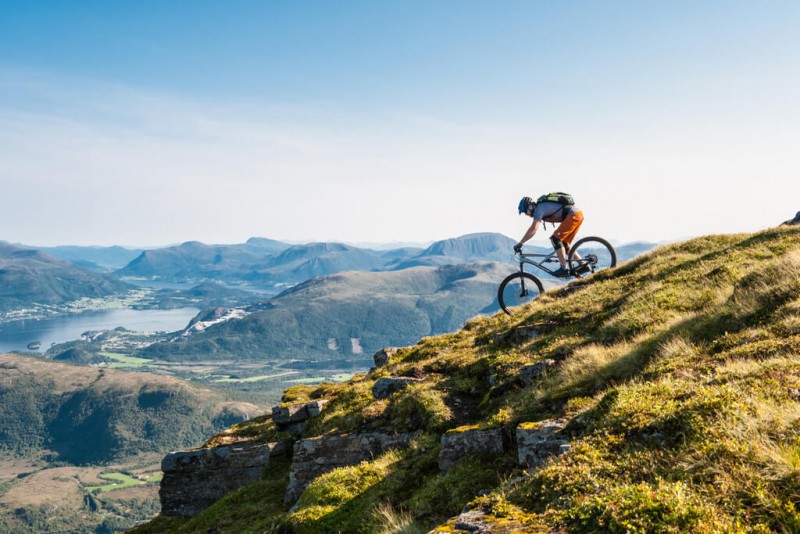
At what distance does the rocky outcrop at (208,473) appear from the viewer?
1875 cm

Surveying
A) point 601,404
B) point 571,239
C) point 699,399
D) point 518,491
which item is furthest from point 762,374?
point 571,239

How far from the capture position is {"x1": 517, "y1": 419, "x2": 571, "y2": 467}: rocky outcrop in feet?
25.9

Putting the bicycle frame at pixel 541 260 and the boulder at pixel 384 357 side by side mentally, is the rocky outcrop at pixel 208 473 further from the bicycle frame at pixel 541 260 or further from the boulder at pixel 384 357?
the bicycle frame at pixel 541 260

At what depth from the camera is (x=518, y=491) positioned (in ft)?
21.8

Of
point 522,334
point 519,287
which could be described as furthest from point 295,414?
point 519,287

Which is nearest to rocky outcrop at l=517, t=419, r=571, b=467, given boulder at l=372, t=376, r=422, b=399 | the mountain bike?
boulder at l=372, t=376, r=422, b=399

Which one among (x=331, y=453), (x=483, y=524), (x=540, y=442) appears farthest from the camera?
(x=331, y=453)

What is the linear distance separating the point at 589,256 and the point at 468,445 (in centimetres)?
1731

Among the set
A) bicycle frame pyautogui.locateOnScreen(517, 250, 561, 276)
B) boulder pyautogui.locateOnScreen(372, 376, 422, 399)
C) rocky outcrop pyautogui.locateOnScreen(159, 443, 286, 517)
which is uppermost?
bicycle frame pyautogui.locateOnScreen(517, 250, 561, 276)

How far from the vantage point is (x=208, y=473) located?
19.2m

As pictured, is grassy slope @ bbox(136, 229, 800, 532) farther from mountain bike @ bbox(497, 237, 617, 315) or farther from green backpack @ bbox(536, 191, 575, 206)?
green backpack @ bbox(536, 191, 575, 206)

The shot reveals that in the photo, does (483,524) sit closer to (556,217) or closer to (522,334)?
(522,334)

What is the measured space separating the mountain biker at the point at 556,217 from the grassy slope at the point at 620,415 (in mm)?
3090

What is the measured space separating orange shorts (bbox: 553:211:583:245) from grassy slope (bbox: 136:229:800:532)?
10.1 feet
